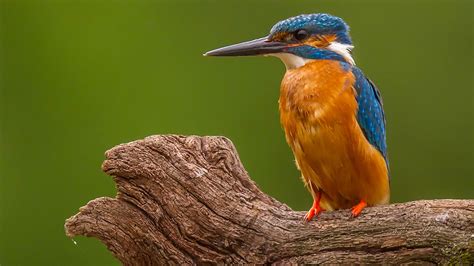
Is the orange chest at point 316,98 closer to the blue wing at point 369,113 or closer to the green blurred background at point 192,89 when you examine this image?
the blue wing at point 369,113

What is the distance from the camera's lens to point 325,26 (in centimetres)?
633

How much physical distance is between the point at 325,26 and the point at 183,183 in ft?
4.19

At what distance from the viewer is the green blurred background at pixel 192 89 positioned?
1023 centimetres

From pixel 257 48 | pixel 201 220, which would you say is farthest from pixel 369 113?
pixel 201 220

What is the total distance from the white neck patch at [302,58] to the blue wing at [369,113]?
0.14 m

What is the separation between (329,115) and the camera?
19.4 feet

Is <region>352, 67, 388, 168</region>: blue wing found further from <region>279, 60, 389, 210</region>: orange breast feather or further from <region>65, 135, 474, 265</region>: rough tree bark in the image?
<region>65, 135, 474, 265</region>: rough tree bark

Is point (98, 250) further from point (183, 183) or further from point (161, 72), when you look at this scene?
point (183, 183)

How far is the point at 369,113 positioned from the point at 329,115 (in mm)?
351

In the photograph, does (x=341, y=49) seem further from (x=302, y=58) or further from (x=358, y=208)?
(x=358, y=208)

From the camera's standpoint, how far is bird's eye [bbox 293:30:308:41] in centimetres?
629

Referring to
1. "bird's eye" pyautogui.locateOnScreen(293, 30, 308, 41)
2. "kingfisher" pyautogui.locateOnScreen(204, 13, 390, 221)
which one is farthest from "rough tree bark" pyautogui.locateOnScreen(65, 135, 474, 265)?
"bird's eye" pyautogui.locateOnScreen(293, 30, 308, 41)

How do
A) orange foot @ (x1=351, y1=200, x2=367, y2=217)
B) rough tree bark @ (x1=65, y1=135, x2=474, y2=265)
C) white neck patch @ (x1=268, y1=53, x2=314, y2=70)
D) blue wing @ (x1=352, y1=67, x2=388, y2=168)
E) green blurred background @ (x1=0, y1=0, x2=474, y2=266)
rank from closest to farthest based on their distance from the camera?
rough tree bark @ (x1=65, y1=135, x2=474, y2=265)
orange foot @ (x1=351, y1=200, x2=367, y2=217)
blue wing @ (x1=352, y1=67, x2=388, y2=168)
white neck patch @ (x1=268, y1=53, x2=314, y2=70)
green blurred background @ (x1=0, y1=0, x2=474, y2=266)

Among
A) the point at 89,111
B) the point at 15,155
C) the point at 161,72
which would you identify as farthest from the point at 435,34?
the point at 15,155
